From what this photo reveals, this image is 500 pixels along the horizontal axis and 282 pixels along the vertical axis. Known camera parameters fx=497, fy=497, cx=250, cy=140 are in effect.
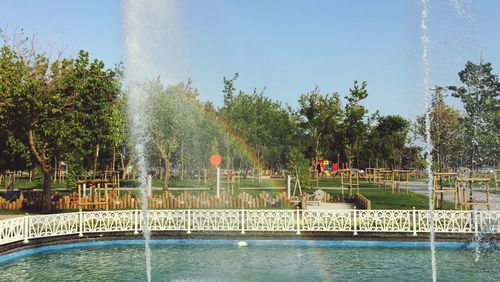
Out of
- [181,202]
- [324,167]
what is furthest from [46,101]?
[324,167]

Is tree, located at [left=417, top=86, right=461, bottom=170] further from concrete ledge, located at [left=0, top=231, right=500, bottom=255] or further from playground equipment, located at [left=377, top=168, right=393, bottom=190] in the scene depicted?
concrete ledge, located at [left=0, top=231, right=500, bottom=255]

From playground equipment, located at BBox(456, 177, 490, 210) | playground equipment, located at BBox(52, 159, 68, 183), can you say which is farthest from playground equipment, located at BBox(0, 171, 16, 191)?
playground equipment, located at BBox(456, 177, 490, 210)

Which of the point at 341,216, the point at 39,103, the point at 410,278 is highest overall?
the point at 39,103

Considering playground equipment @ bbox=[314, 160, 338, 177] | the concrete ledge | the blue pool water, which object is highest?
playground equipment @ bbox=[314, 160, 338, 177]

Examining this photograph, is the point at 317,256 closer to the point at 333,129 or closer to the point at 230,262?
the point at 230,262

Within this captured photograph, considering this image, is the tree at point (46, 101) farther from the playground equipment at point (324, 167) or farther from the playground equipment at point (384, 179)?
the playground equipment at point (324, 167)

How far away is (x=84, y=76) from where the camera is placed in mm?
27047

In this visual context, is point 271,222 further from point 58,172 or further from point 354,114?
point 58,172

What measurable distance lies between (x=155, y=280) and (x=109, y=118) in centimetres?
2233

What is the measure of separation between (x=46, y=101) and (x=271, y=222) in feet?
45.8

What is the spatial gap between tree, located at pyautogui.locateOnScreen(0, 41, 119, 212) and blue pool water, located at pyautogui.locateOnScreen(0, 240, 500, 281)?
31.1ft

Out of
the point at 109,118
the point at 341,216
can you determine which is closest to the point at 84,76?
the point at 109,118

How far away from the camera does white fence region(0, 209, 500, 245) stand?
1822 centimetres

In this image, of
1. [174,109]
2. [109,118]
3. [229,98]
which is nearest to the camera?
[109,118]
